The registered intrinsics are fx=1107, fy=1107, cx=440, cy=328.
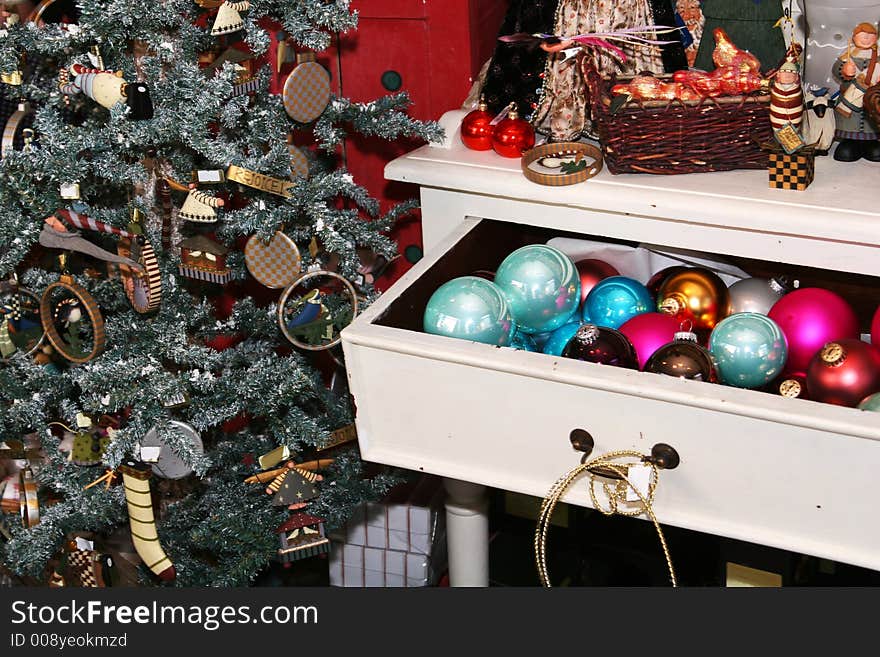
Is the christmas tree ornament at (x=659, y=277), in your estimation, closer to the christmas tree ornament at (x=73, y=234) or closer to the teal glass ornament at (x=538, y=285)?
the teal glass ornament at (x=538, y=285)

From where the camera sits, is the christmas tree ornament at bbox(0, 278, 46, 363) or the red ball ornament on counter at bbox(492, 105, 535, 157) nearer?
the red ball ornament on counter at bbox(492, 105, 535, 157)

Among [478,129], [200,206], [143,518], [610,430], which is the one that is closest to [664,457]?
[610,430]

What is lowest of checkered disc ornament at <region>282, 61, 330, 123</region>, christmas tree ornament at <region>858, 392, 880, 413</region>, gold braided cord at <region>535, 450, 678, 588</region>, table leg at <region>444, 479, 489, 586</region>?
table leg at <region>444, 479, 489, 586</region>

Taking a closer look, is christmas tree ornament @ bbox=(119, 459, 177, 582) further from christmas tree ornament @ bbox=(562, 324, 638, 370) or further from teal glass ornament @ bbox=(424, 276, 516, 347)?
christmas tree ornament @ bbox=(562, 324, 638, 370)

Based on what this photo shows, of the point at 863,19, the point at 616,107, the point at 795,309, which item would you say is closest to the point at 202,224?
the point at 616,107

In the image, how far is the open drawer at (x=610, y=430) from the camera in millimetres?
1028

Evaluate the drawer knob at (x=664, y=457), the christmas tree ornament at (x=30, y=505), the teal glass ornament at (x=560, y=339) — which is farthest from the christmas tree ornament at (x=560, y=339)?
the christmas tree ornament at (x=30, y=505)

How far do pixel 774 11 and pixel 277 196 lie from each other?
2.11 feet

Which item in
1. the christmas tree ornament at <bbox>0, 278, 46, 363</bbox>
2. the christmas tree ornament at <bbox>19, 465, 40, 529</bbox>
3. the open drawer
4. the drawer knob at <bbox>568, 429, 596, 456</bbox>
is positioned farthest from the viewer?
the christmas tree ornament at <bbox>19, 465, 40, 529</bbox>

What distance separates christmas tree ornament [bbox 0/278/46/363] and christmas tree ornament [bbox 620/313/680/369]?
0.78 m

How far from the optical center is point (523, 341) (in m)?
1.37

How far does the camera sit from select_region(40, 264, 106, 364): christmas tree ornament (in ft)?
4.54

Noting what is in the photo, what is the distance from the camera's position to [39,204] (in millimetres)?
1349

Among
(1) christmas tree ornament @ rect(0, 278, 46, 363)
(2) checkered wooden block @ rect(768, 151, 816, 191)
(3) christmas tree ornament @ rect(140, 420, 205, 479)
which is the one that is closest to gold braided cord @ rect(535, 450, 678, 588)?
(2) checkered wooden block @ rect(768, 151, 816, 191)
